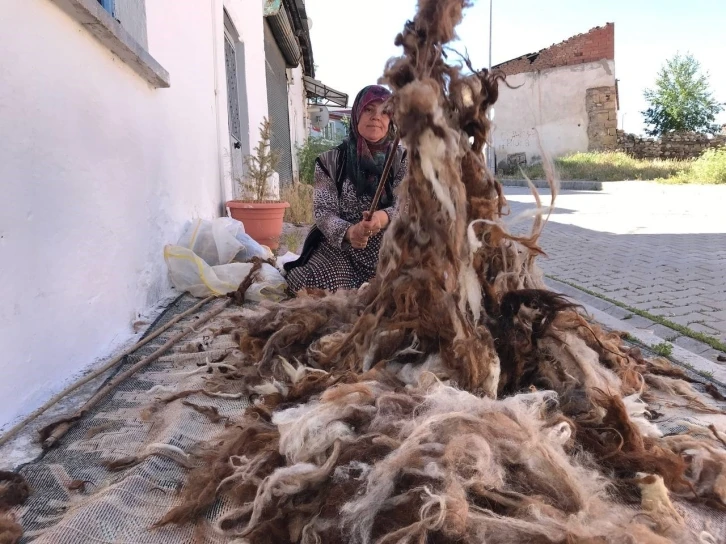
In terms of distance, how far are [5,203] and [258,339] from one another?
42.2 inches

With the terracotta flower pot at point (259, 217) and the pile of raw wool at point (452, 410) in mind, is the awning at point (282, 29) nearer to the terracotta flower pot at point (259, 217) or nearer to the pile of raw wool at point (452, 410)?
the terracotta flower pot at point (259, 217)

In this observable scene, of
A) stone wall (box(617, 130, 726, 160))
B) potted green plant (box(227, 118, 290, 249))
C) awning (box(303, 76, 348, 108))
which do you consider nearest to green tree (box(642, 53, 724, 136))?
stone wall (box(617, 130, 726, 160))

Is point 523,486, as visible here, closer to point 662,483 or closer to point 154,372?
point 662,483

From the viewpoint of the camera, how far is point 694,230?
→ 721 centimetres

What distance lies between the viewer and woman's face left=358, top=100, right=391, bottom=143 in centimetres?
341

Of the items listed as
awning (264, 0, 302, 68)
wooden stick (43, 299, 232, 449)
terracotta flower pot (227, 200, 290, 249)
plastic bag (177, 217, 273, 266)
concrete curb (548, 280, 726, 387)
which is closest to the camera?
wooden stick (43, 299, 232, 449)

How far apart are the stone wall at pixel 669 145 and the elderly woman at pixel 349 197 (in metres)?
21.9

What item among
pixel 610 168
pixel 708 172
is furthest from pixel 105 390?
pixel 610 168

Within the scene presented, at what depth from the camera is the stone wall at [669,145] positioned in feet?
70.8

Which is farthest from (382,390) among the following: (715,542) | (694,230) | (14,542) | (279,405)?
(694,230)

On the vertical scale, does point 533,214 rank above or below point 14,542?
above

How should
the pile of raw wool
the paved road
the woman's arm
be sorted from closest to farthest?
the pile of raw wool, the woman's arm, the paved road

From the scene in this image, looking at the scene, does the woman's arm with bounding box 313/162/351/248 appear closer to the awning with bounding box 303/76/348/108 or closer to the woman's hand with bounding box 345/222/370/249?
the woman's hand with bounding box 345/222/370/249

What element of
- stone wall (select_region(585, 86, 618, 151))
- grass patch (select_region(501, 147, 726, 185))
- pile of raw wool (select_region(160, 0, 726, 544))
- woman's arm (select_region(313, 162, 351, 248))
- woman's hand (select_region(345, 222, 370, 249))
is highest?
stone wall (select_region(585, 86, 618, 151))
